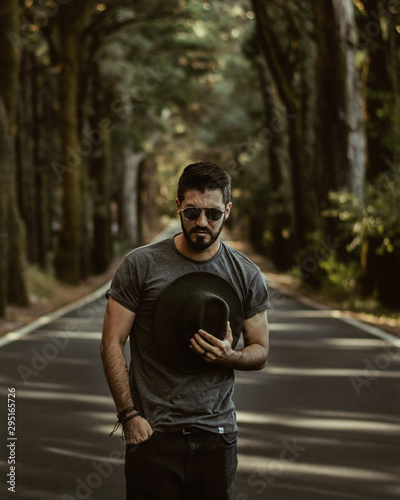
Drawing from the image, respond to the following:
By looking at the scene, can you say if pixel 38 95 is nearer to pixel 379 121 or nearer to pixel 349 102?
pixel 349 102

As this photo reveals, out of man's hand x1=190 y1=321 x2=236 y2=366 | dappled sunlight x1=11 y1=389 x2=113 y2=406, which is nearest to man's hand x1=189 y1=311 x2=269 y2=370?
man's hand x1=190 y1=321 x2=236 y2=366

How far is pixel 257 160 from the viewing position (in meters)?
42.0

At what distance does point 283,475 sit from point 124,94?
28.1 metres

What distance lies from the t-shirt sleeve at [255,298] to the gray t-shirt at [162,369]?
3.1 inches

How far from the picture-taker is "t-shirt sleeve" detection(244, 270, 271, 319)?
4.09 metres

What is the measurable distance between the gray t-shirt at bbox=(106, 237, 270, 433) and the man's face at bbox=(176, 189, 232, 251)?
11 centimetres

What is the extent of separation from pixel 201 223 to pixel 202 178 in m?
0.19

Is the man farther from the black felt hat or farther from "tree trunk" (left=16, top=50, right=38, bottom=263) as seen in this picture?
"tree trunk" (left=16, top=50, right=38, bottom=263)

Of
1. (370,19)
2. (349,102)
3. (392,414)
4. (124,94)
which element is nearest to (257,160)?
(124,94)

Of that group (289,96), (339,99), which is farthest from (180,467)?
(289,96)

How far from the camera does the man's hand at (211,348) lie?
147 inches

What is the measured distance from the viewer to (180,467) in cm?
389

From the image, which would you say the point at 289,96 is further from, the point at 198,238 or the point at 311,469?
the point at 198,238

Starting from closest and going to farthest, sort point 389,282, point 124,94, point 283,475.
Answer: point 283,475, point 389,282, point 124,94
